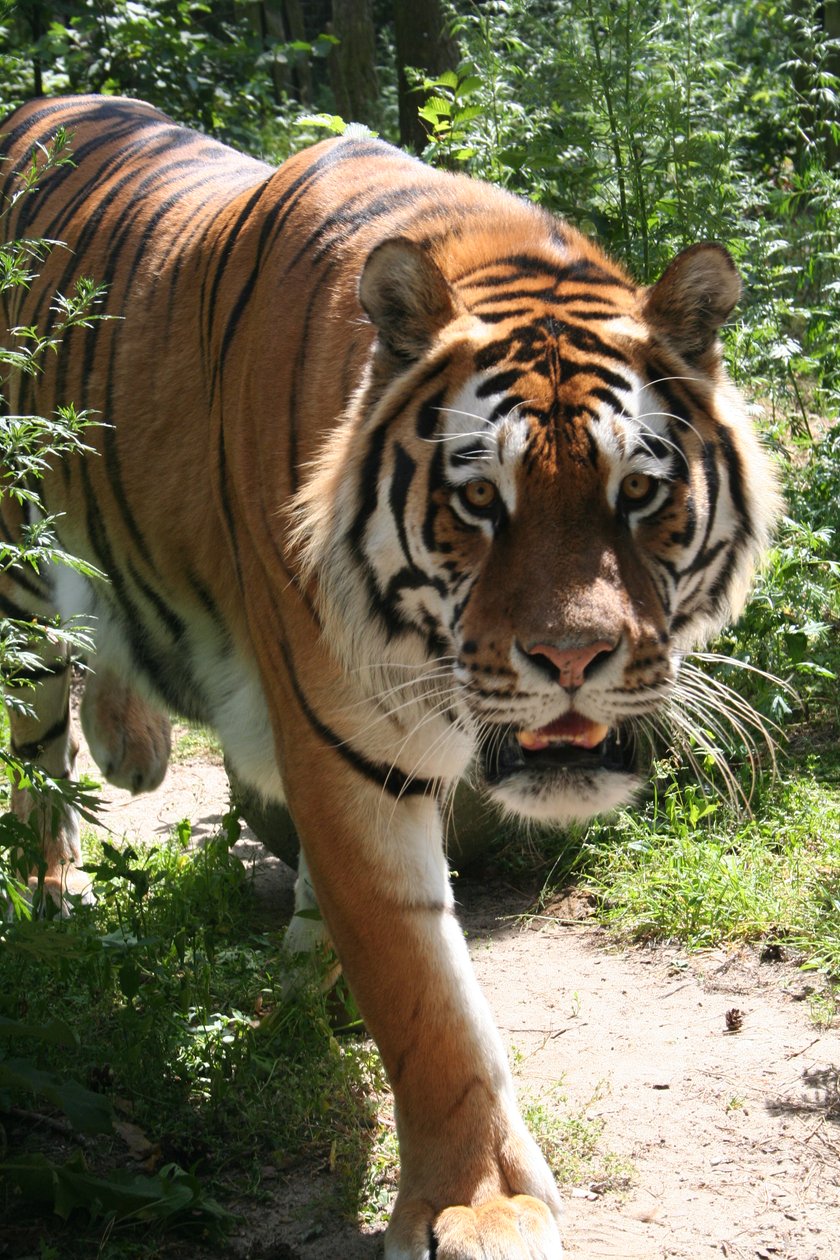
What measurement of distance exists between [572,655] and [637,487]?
0.36 m

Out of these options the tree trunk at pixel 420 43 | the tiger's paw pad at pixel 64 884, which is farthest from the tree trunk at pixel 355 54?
the tiger's paw pad at pixel 64 884

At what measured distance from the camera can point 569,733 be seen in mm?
2418

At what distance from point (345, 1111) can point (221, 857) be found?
1253 millimetres

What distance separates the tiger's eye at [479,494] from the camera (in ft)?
7.91

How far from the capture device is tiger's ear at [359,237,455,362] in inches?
97.9

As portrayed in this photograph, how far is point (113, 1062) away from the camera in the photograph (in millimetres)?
2967

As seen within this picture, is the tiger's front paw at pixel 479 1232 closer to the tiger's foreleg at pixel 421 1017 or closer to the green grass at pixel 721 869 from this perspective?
the tiger's foreleg at pixel 421 1017

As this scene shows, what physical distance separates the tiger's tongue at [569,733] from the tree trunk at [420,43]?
6.62 m

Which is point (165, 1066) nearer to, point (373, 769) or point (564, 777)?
point (373, 769)

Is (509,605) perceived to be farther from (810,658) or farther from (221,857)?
(810,658)

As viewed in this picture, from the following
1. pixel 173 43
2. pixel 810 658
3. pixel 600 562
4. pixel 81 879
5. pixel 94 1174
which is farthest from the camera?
pixel 173 43

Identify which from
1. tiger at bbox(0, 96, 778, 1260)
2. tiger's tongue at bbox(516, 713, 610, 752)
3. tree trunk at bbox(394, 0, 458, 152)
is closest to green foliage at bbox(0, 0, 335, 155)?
tree trunk at bbox(394, 0, 458, 152)

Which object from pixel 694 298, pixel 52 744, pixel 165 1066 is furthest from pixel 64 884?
pixel 694 298

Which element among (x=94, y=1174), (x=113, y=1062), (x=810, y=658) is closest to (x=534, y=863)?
(x=810, y=658)
